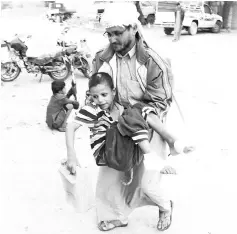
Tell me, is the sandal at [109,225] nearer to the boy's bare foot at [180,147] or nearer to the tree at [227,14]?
the boy's bare foot at [180,147]

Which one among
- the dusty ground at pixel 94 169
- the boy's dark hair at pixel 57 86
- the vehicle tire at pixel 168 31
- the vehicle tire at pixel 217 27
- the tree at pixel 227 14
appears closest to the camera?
the dusty ground at pixel 94 169

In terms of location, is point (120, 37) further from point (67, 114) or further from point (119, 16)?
point (67, 114)

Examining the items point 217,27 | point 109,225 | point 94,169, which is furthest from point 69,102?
point 217,27

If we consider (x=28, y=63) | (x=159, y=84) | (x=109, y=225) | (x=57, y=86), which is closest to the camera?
(x=159, y=84)

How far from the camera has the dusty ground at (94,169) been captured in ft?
10.3

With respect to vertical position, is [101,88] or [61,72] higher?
[101,88]

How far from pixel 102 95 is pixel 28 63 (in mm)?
5908

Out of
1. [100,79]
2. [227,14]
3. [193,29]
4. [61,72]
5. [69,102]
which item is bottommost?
[193,29]

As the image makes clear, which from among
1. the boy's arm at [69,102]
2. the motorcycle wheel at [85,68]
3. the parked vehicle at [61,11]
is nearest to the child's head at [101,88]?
the boy's arm at [69,102]

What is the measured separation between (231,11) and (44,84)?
45.4 feet

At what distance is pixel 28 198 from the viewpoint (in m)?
3.56

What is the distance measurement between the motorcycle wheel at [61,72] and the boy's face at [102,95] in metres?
5.81

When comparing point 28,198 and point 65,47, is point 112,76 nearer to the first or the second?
point 28,198

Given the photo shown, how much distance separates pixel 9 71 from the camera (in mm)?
8188
